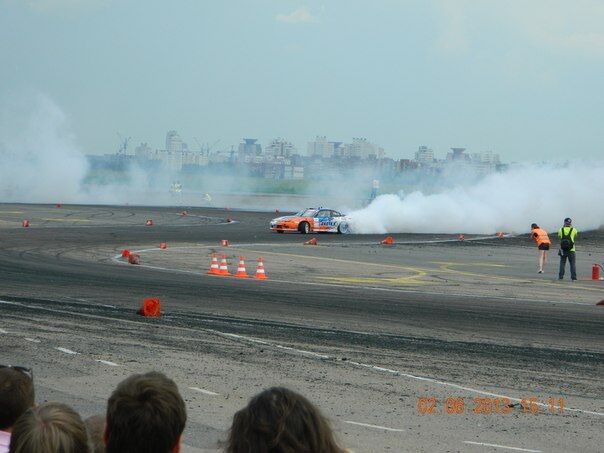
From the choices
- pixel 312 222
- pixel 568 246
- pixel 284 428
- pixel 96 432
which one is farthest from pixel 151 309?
pixel 312 222

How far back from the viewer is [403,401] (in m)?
11.3

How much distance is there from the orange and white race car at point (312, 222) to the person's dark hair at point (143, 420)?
46.7 meters

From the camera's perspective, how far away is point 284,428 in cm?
369

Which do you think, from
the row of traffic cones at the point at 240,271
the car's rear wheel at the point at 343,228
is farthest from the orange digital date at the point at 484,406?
the car's rear wheel at the point at 343,228

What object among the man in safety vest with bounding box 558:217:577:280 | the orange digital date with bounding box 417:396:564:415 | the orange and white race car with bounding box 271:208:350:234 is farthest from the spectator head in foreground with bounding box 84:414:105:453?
the orange and white race car with bounding box 271:208:350:234

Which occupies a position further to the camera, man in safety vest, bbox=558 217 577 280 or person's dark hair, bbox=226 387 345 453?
man in safety vest, bbox=558 217 577 280

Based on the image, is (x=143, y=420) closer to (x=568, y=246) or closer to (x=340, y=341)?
(x=340, y=341)

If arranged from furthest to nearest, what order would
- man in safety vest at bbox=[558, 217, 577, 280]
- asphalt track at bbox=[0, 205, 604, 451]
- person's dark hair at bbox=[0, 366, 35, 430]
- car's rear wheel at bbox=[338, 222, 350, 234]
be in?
car's rear wheel at bbox=[338, 222, 350, 234], man in safety vest at bbox=[558, 217, 577, 280], asphalt track at bbox=[0, 205, 604, 451], person's dark hair at bbox=[0, 366, 35, 430]

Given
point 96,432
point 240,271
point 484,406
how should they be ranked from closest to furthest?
1. point 96,432
2. point 484,406
3. point 240,271

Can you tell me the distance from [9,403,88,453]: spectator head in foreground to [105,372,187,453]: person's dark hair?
13cm

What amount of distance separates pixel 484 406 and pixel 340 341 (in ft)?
15.4

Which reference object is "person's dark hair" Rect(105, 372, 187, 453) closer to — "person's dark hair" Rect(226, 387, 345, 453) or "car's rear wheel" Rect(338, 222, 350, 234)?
"person's dark hair" Rect(226, 387, 345, 453)

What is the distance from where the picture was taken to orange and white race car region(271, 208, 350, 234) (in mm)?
51156

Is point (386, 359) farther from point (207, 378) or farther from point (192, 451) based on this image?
point (192, 451)
